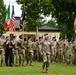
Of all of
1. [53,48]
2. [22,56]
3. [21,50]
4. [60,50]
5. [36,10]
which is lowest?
[60,50]

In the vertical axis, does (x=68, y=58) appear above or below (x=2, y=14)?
below

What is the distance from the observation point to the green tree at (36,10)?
41.3 meters

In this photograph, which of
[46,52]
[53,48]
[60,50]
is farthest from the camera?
[60,50]

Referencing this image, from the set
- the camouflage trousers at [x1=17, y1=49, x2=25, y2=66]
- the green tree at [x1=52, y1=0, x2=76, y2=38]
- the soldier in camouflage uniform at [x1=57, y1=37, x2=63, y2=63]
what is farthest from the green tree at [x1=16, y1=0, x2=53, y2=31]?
the camouflage trousers at [x1=17, y1=49, x2=25, y2=66]

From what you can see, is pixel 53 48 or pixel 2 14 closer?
pixel 53 48

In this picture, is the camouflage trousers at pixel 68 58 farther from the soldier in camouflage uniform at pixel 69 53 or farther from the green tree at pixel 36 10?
the green tree at pixel 36 10

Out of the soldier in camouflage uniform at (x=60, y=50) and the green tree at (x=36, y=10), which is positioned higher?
the green tree at (x=36, y=10)

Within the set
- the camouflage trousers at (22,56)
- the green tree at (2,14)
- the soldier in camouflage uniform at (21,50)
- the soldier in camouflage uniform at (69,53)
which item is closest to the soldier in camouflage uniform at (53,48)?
the soldier in camouflage uniform at (69,53)

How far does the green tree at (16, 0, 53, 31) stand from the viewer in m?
41.3

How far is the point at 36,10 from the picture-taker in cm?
4172

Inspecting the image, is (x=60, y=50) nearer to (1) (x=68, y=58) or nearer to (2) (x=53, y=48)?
(2) (x=53, y=48)

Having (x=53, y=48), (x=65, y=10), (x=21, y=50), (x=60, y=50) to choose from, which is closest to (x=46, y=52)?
(x=21, y=50)

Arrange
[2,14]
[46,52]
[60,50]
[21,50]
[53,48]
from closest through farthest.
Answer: [46,52] → [21,50] → [53,48] → [60,50] → [2,14]

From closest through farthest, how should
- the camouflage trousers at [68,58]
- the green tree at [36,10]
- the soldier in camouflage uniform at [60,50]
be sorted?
the camouflage trousers at [68,58]
the soldier in camouflage uniform at [60,50]
the green tree at [36,10]
